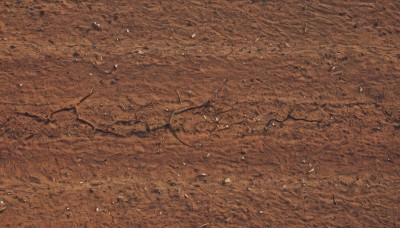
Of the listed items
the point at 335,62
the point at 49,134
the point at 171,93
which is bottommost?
the point at 49,134

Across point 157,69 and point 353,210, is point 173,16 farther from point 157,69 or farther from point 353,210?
point 353,210

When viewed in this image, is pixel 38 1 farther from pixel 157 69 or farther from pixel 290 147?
pixel 290 147

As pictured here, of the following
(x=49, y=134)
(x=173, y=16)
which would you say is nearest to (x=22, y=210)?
(x=49, y=134)

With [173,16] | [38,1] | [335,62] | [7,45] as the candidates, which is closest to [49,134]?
[7,45]

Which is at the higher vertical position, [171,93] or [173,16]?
[173,16]

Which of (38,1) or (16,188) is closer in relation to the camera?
(16,188)

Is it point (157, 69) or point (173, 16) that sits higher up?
point (173, 16)
